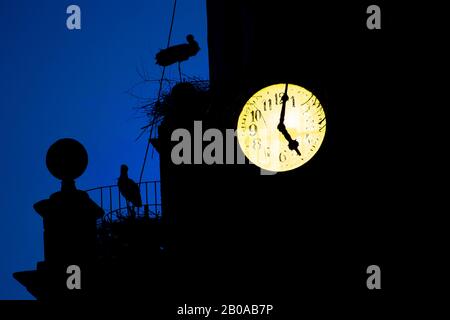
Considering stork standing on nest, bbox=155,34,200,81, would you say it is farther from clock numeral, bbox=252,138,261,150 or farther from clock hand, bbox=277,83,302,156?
clock hand, bbox=277,83,302,156

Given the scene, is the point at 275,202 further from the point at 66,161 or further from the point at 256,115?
the point at 66,161

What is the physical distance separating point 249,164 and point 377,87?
6.05 feet

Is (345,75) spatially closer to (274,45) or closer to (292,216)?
(274,45)

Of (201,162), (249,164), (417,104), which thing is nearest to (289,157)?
(249,164)

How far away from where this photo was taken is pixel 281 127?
888cm

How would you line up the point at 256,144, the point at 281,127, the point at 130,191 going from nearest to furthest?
1. the point at 281,127
2. the point at 256,144
3. the point at 130,191

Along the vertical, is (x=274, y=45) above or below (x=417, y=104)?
above

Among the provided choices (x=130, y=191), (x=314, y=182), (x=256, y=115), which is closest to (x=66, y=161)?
(x=130, y=191)

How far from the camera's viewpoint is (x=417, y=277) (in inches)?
343

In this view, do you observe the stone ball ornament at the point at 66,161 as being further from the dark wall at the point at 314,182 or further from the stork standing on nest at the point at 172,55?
the stork standing on nest at the point at 172,55

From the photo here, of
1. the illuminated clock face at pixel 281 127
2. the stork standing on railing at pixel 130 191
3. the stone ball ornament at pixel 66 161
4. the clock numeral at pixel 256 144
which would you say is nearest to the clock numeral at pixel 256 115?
the illuminated clock face at pixel 281 127

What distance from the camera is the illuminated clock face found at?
353 inches
